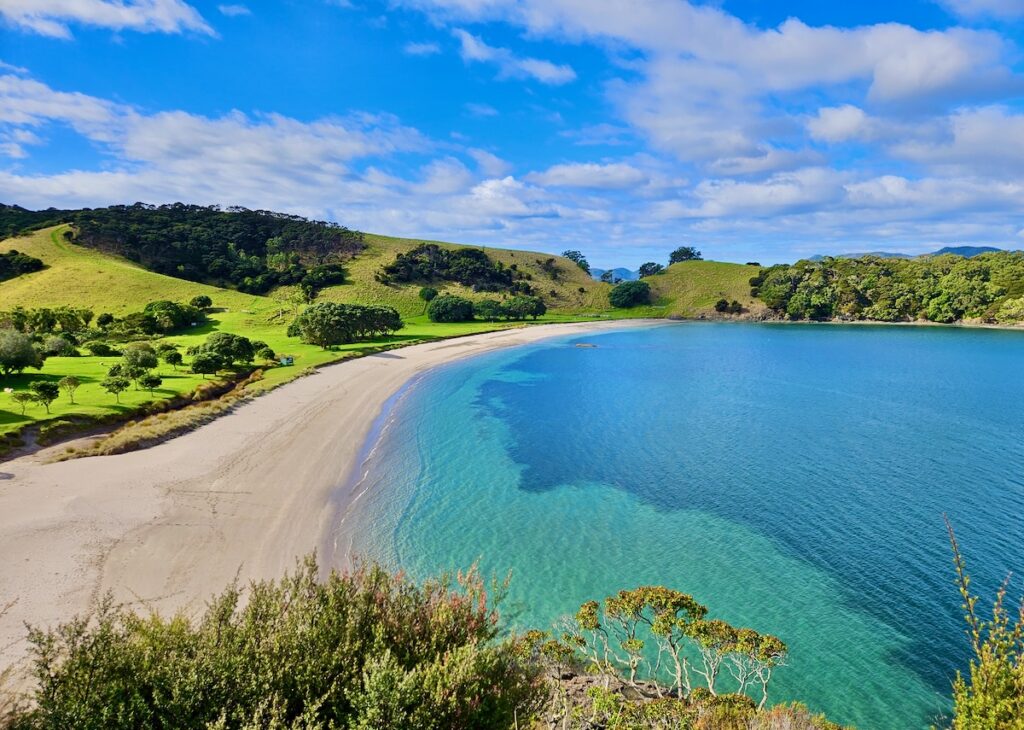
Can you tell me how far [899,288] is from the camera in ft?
486

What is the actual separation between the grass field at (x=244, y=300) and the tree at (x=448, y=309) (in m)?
3.70

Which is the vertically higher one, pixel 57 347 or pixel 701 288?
pixel 701 288

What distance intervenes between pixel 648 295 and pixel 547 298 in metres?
40.4

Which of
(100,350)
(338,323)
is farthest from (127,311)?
(338,323)

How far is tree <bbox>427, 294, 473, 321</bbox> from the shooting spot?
129m

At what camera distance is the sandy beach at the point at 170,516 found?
19562mm

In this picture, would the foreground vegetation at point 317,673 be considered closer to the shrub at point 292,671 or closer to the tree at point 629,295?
the shrub at point 292,671

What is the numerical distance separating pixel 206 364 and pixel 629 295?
5795 inches

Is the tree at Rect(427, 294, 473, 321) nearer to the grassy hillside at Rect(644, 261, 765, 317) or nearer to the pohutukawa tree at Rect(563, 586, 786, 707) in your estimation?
the grassy hillside at Rect(644, 261, 765, 317)

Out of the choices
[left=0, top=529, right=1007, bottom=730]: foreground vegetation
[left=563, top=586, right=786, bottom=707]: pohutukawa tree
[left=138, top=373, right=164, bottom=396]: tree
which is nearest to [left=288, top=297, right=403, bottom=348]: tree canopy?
[left=138, top=373, right=164, bottom=396]: tree

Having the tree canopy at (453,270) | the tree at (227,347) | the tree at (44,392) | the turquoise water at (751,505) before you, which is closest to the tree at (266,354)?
the tree at (227,347)

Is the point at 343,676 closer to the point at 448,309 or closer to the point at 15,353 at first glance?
the point at 15,353

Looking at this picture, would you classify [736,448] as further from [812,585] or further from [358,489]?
[358,489]

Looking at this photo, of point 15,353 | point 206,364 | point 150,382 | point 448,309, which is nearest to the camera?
point 15,353
